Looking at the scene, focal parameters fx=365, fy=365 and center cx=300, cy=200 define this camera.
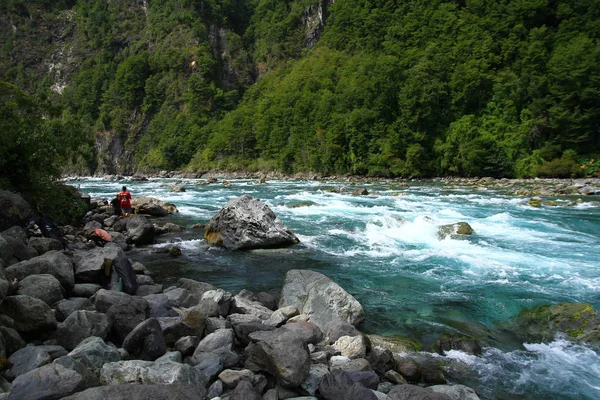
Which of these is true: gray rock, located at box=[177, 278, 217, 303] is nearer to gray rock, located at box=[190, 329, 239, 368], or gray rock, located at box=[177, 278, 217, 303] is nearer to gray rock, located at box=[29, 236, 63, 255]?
gray rock, located at box=[190, 329, 239, 368]

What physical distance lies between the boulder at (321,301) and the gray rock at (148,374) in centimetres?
306

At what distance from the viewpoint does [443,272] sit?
10195mm

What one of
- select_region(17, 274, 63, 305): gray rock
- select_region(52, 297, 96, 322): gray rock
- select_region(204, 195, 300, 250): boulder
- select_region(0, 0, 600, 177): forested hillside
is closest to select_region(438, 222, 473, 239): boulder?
select_region(204, 195, 300, 250): boulder

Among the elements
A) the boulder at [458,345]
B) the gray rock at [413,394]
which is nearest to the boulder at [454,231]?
the boulder at [458,345]

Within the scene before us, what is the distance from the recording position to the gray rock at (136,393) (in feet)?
10.7

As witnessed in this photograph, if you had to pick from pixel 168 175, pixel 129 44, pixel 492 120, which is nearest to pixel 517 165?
pixel 492 120

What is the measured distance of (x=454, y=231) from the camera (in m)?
14.2

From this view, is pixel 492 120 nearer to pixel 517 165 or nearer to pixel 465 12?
pixel 517 165

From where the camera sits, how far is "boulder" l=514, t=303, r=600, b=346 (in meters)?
6.51

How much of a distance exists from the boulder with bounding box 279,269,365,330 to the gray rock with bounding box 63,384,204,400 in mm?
3574

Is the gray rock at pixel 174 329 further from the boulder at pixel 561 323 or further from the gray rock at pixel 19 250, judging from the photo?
the boulder at pixel 561 323

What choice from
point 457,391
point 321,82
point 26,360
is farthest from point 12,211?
point 321,82

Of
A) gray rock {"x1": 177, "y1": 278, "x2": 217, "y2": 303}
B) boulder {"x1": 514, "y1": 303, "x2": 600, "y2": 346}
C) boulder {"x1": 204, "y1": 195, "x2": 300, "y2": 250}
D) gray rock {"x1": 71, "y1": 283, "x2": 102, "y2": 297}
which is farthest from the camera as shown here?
boulder {"x1": 204, "y1": 195, "x2": 300, "y2": 250}

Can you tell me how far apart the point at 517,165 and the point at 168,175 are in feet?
200
